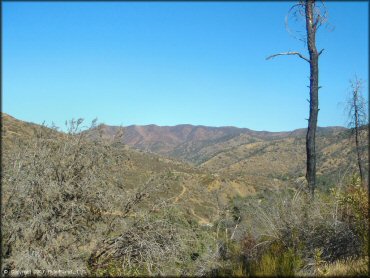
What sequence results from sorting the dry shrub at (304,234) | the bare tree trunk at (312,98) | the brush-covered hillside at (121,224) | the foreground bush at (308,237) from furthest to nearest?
the bare tree trunk at (312,98) < the brush-covered hillside at (121,224) < the dry shrub at (304,234) < the foreground bush at (308,237)

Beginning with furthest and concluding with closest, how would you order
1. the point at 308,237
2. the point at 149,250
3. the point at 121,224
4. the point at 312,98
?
the point at 312,98, the point at 121,224, the point at 149,250, the point at 308,237

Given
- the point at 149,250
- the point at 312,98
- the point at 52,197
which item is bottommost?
the point at 149,250

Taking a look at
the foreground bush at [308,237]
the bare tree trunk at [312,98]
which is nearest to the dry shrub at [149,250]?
the foreground bush at [308,237]

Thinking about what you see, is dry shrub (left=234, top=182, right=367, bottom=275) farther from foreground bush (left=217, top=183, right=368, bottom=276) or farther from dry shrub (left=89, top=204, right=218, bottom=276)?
dry shrub (left=89, top=204, right=218, bottom=276)

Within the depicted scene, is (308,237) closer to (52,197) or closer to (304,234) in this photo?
(304,234)

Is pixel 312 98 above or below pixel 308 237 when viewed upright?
above

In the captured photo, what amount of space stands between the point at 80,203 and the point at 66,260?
111cm

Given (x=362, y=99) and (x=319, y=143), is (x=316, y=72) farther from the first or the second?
(x=319, y=143)

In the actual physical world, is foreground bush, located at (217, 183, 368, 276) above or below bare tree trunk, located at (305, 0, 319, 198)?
below

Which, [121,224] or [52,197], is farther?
[121,224]

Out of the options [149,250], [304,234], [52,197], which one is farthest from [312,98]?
[52,197]

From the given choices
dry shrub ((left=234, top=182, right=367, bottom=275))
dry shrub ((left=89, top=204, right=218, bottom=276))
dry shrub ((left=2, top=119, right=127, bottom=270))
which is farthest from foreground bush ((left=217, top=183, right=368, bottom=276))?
dry shrub ((left=2, top=119, right=127, bottom=270))

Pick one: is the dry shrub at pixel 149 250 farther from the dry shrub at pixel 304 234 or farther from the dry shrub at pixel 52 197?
the dry shrub at pixel 304 234

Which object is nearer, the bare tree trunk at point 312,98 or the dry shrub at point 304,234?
the dry shrub at point 304,234
